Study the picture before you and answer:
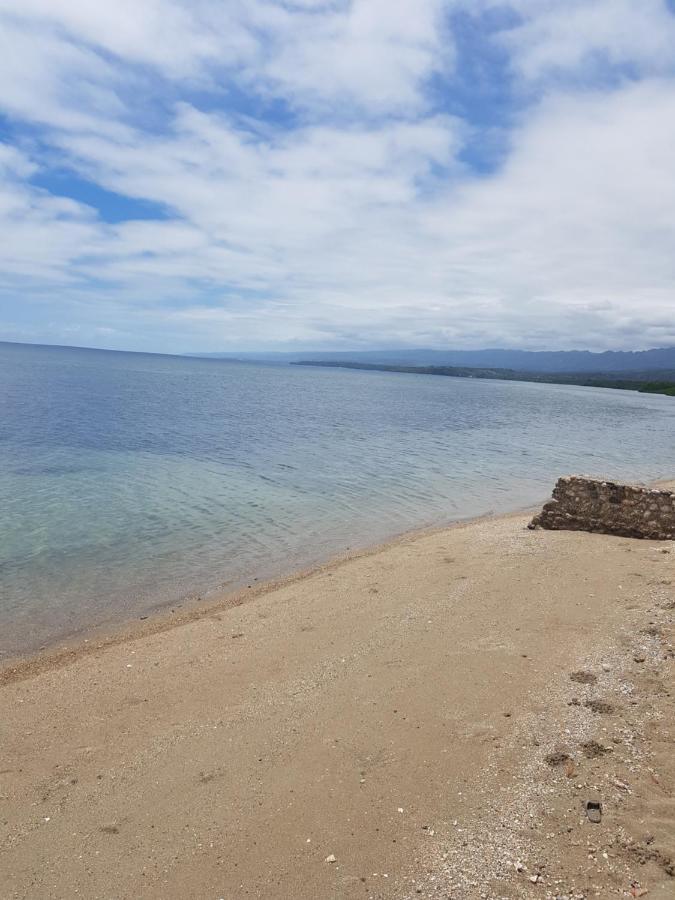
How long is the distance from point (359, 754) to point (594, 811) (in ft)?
7.75

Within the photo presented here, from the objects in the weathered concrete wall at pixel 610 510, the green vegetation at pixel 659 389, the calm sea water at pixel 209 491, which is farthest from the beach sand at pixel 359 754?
the green vegetation at pixel 659 389

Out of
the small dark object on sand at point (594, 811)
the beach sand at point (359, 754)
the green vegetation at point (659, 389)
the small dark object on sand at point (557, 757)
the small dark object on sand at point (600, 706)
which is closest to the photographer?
the beach sand at point (359, 754)

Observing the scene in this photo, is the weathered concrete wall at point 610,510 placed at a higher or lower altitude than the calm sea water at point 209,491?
higher

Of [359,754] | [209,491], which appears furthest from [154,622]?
[209,491]

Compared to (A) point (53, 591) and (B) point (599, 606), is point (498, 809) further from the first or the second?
(A) point (53, 591)

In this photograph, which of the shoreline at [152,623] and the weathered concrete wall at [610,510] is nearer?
the shoreline at [152,623]

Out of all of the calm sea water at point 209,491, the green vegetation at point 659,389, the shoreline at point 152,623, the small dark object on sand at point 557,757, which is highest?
the green vegetation at point 659,389

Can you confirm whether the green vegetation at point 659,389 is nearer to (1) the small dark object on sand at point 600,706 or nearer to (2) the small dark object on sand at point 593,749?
(1) the small dark object on sand at point 600,706

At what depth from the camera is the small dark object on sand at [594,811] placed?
4.96 meters

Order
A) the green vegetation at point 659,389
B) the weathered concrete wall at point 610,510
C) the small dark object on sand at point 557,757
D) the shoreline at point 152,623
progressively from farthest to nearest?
1. the green vegetation at point 659,389
2. the weathered concrete wall at point 610,510
3. the shoreline at point 152,623
4. the small dark object on sand at point 557,757

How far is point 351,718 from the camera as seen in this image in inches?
274

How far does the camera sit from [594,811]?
5.04m

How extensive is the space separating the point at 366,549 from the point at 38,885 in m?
12.2

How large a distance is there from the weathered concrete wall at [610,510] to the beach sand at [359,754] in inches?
149
